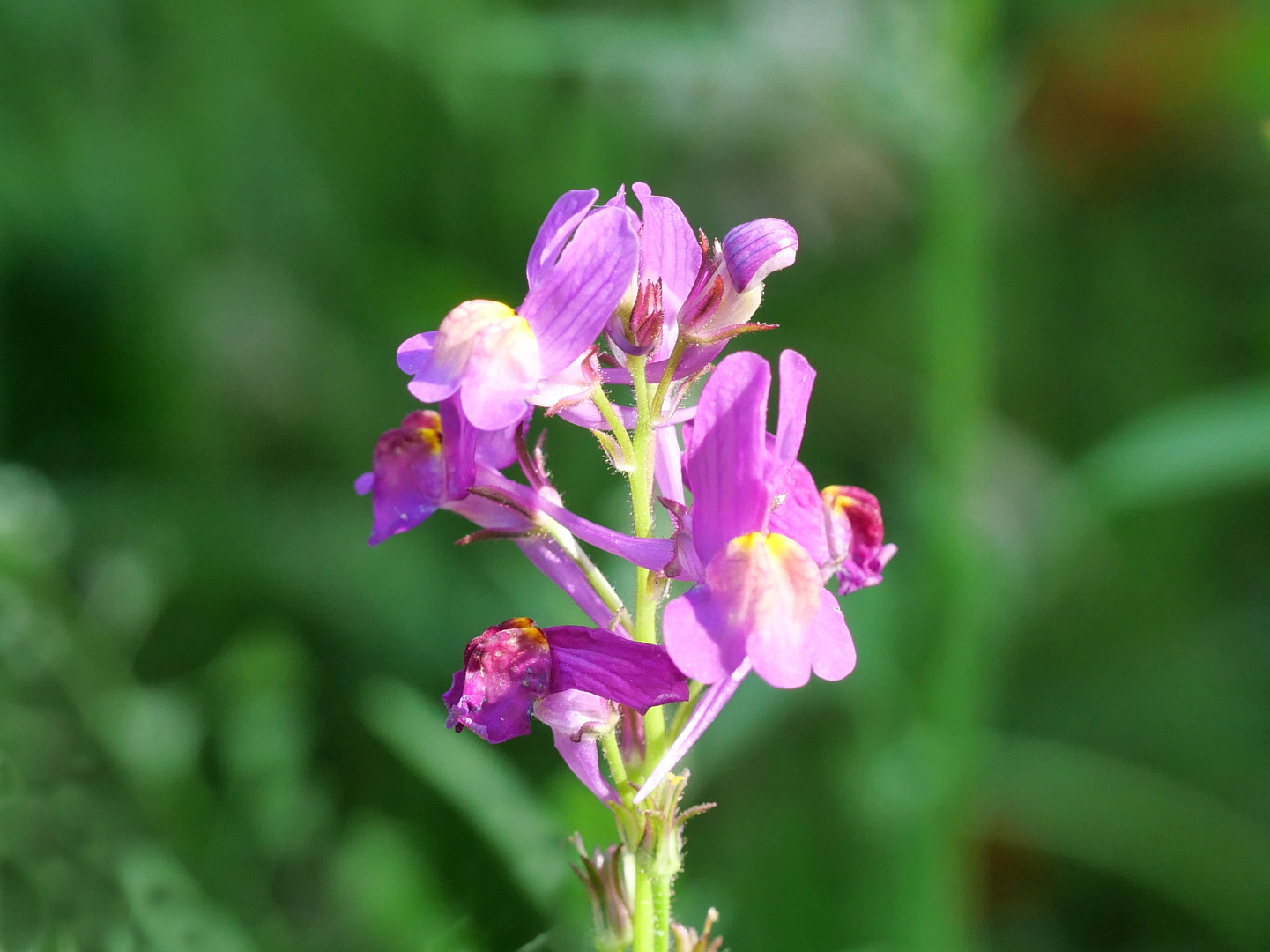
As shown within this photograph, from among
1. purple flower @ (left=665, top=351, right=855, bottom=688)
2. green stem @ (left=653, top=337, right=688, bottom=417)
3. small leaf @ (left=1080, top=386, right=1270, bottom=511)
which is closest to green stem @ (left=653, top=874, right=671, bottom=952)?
purple flower @ (left=665, top=351, right=855, bottom=688)

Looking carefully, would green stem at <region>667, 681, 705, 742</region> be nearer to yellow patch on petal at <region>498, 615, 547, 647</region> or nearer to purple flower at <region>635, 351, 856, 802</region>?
purple flower at <region>635, 351, 856, 802</region>

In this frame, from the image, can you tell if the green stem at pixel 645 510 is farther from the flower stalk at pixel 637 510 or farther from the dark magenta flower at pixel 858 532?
the dark magenta flower at pixel 858 532

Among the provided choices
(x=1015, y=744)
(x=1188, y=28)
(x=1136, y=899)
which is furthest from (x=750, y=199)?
(x=1136, y=899)

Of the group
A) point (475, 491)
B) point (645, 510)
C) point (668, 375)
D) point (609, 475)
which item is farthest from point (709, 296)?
point (609, 475)

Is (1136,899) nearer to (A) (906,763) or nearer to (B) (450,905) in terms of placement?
(A) (906,763)

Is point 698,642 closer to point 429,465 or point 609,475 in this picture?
point 429,465

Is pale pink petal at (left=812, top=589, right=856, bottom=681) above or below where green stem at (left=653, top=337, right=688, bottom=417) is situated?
below

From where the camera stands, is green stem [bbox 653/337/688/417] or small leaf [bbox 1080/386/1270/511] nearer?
green stem [bbox 653/337/688/417]
